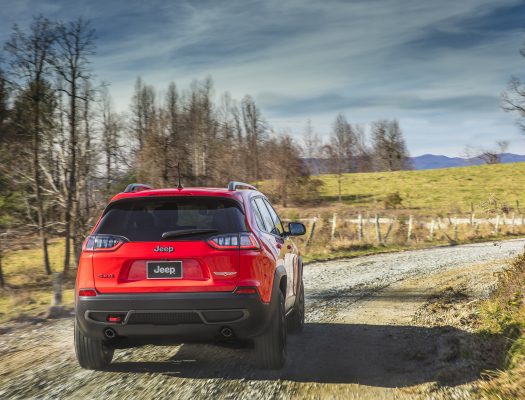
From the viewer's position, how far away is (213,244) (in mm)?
4586

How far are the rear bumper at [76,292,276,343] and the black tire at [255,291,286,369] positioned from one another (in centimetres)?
31

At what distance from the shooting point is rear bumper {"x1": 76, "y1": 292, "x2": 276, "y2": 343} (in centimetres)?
447

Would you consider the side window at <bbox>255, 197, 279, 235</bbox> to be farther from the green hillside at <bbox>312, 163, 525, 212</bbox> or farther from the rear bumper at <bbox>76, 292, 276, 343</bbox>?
the green hillside at <bbox>312, 163, 525, 212</bbox>

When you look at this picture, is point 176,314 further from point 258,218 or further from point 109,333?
point 258,218

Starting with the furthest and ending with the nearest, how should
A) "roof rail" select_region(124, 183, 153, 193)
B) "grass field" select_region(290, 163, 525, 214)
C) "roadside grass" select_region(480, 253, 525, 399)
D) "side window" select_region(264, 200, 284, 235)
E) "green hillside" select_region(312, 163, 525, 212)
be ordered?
"green hillside" select_region(312, 163, 525, 212)
"grass field" select_region(290, 163, 525, 214)
"side window" select_region(264, 200, 284, 235)
"roof rail" select_region(124, 183, 153, 193)
"roadside grass" select_region(480, 253, 525, 399)

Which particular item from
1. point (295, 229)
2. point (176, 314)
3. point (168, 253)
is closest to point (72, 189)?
point (295, 229)

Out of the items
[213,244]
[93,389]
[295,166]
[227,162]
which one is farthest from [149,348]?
[295,166]

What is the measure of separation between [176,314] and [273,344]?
976mm

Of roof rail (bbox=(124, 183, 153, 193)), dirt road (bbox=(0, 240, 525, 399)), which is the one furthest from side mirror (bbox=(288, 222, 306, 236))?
roof rail (bbox=(124, 183, 153, 193))

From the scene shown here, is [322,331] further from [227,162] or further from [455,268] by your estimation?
[227,162]

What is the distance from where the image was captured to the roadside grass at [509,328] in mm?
4152

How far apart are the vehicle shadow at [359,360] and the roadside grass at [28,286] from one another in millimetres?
4289

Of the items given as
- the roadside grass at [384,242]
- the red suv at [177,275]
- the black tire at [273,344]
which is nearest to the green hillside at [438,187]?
the roadside grass at [384,242]

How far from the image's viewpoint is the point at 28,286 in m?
19.7
